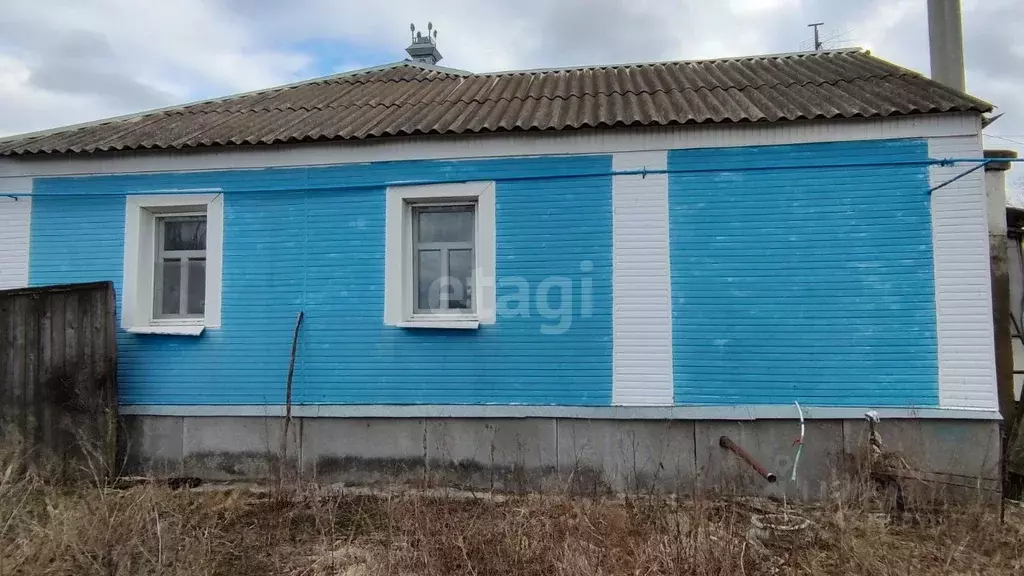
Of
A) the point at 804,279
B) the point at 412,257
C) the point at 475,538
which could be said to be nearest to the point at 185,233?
the point at 412,257

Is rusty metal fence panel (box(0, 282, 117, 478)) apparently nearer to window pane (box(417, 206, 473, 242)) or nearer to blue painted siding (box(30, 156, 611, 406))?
blue painted siding (box(30, 156, 611, 406))

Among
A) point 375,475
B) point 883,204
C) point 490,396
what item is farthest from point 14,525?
point 883,204

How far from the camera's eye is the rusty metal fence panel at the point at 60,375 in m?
5.94

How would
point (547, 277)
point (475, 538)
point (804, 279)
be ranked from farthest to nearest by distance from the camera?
point (547, 277)
point (804, 279)
point (475, 538)

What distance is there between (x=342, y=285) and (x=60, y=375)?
3104 millimetres

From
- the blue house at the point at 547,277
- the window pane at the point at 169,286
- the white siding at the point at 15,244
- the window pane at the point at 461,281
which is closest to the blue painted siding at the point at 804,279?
the blue house at the point at 547,277

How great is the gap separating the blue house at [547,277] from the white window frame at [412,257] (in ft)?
0.10

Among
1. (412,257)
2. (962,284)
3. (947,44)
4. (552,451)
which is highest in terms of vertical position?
(947,44)

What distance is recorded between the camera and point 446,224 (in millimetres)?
6227

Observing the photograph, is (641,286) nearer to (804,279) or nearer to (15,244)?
(804,279)

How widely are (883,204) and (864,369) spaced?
1.62m

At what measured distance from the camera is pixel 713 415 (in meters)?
5.56

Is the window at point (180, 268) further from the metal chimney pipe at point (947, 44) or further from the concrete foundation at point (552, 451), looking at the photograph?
the metal chimney pipe at point (947, 44)

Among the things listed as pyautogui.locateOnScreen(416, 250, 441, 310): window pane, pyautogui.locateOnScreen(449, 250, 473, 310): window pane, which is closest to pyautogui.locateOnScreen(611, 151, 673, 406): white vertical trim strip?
pyautogui.locateOnScreen(449, 250, 473, 310): window pane
